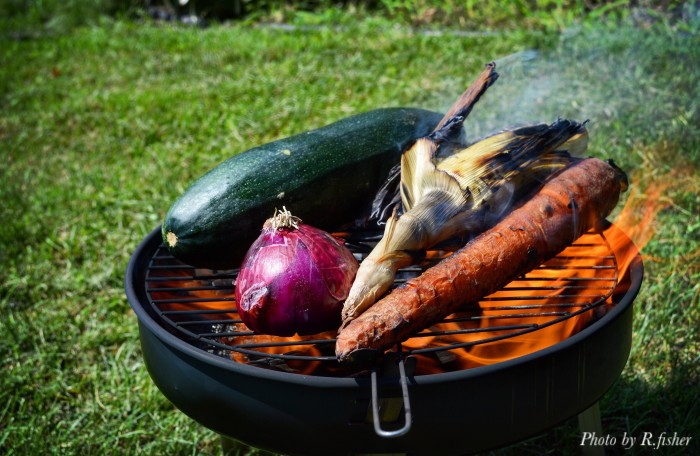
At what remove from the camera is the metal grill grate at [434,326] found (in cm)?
174

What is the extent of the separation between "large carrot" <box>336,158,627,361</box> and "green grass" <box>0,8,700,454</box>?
3.15 ft

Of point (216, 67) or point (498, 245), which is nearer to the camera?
point (498, 245)

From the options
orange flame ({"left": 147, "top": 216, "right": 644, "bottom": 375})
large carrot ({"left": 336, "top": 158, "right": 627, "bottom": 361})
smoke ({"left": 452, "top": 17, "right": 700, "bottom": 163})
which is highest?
large carrot ({"left": 336, "top": 158, "right": 627, "bottom": 361})

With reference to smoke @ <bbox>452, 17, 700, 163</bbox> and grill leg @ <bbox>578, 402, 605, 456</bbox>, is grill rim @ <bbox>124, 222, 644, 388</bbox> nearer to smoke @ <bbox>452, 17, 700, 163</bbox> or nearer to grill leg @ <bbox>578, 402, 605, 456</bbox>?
grill leg @ <bbox>578, 402, 605, 456</bbox>

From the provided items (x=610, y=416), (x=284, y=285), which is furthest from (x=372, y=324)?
(x=610, y=416)

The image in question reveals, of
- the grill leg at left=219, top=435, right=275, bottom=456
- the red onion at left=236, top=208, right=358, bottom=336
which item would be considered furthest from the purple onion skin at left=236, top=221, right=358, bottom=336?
the grill leg at left=219, top=435, right=275, bottom=456

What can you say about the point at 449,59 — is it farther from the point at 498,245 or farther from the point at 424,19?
the point at 498,245

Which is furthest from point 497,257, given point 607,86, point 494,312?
point 607,86

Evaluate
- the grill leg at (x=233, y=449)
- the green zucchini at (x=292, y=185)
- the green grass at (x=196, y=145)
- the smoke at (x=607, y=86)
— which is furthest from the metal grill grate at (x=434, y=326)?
the smoke at (x=607, y=86)

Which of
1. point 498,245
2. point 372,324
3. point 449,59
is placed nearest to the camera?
point 372,324

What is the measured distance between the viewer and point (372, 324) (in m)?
1.55

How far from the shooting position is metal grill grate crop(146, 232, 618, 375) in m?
1.74

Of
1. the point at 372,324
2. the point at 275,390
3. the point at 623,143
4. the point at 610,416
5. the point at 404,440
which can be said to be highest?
the point at 372,324

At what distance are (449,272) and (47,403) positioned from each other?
77.4 inches
